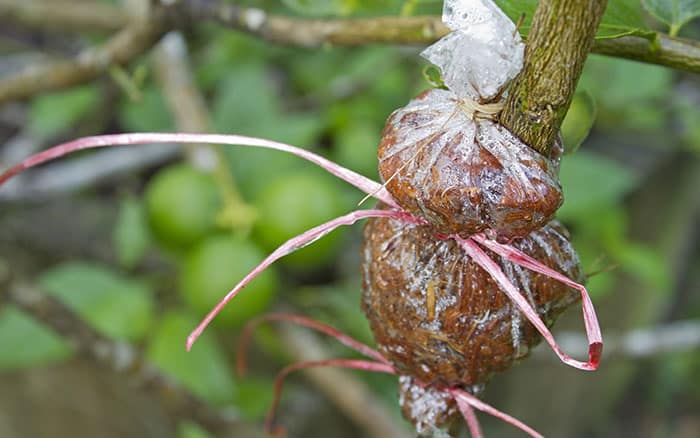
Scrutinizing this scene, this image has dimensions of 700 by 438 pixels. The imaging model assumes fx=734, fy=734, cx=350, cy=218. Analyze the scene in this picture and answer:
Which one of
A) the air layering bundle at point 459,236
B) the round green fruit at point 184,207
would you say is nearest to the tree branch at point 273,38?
the air layering bundle at point 459,236

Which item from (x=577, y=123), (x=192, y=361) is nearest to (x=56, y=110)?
(x=192, y=361)

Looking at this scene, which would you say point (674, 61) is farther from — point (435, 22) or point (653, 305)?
point (653, 305)

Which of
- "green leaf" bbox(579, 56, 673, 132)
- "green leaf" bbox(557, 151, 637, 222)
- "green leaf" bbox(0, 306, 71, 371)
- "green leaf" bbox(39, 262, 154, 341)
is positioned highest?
"green leaf" bbox(579, 56, 673, 132)

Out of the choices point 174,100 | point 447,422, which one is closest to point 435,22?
point 447,422

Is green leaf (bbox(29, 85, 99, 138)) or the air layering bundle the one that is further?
green leaf (bbox(29, 85, 99, 138))

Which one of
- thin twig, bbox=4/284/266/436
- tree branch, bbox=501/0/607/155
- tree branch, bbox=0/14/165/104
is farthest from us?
thin twig, bbox=4/284/266/436

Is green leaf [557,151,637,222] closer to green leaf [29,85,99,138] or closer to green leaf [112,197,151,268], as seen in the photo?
green leaf [112,197,151,268]

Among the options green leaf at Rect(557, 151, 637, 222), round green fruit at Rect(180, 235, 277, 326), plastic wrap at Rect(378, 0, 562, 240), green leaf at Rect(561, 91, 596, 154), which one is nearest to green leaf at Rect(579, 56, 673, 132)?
green leaf at Rect(557, 151, 637, 222)

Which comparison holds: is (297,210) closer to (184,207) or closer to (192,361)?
(184,207)
